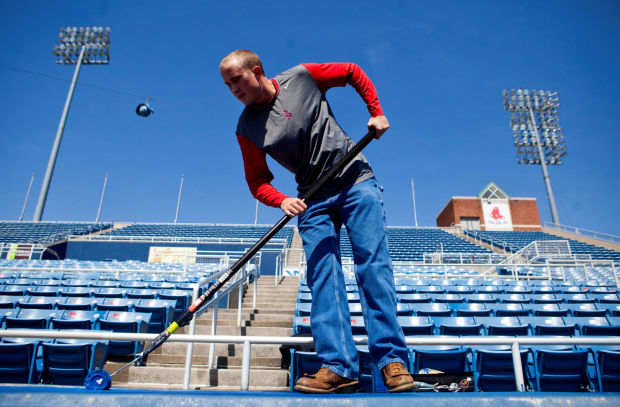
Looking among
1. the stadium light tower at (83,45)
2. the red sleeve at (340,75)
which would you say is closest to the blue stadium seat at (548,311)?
the red sleeve at (340,75)

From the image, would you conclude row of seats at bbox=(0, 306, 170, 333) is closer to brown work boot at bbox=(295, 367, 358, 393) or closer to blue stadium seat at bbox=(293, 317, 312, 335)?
blue stadium seat at bbox=(293, 317, 312, 335)

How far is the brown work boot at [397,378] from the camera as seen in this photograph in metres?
1.28

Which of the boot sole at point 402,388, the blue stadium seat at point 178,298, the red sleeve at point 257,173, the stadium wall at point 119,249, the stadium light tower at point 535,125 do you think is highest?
the stadium light tower at point 535,125

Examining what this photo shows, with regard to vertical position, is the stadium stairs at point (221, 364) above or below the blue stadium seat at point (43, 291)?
below

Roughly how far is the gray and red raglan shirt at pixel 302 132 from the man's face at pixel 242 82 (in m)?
0.10

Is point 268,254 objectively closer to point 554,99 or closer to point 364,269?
point 364,269

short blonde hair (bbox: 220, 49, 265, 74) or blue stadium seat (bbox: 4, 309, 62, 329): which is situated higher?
short blonde hair (bbox: 220, 49, 265, 74)

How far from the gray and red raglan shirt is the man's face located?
10 cm

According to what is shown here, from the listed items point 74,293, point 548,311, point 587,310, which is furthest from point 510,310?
point 74,293

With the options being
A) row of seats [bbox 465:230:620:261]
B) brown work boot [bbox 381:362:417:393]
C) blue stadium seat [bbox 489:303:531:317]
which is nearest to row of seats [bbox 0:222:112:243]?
blue stadium seat [bbox 489:303:531:317]

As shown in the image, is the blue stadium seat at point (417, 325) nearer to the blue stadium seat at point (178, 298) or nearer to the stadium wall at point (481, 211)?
the blue stadium seat at point (178, 298)

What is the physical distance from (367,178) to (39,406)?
4.99ft

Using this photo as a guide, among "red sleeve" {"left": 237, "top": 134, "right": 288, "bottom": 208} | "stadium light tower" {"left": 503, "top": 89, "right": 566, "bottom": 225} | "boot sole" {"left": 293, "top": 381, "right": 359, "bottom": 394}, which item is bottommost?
"boot sole" {"left": 293, "top": 381, "right": 359, "bottom": 394}

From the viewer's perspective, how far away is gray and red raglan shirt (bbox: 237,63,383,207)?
172 cm
